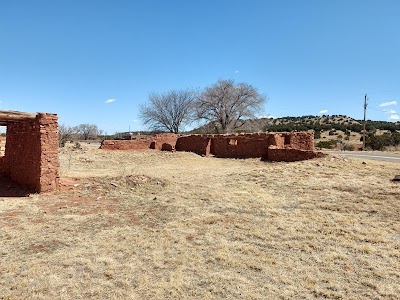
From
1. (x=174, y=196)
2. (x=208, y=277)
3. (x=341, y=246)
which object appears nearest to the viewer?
(x=208, y=277)

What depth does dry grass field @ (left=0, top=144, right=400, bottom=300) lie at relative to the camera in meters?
3.86

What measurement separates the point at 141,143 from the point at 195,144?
153 inches

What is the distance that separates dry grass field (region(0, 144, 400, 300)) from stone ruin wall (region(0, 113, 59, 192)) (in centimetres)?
53

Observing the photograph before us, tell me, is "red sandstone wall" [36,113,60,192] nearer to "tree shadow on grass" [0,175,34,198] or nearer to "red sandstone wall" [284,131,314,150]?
"tree shadow on grass" [0,175,34,198]

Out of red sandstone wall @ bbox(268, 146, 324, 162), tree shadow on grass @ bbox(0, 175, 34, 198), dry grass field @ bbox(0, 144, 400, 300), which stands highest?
red sandstone wall @ bbox(268, 146, 324, 162)

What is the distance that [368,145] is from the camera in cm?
2852

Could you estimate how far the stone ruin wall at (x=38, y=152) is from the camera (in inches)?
334

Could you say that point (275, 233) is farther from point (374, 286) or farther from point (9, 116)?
point (9, 116)

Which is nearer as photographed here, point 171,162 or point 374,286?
point 374,286

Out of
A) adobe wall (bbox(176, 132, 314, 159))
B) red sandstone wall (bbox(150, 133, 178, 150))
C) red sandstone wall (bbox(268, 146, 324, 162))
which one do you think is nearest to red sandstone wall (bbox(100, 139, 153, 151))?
red sandstone wall (bbox(150, 133, 178, 150))

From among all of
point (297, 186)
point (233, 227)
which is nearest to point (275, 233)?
point (233, 227)

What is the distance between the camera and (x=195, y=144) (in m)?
22.2

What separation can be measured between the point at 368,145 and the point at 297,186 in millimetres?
22283

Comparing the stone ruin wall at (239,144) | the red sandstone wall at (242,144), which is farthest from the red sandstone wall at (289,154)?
the red sandstone wall at (242,144)
